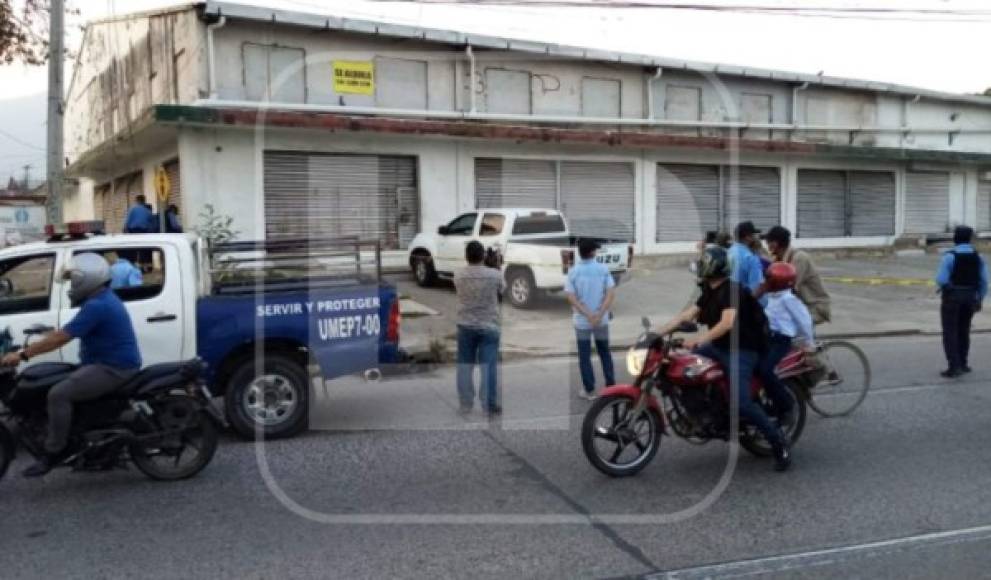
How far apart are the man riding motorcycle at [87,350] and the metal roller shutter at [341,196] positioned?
1194 cm

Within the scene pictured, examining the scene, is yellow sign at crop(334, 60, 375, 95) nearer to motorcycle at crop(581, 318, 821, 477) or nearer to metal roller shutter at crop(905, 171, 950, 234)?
motorcycle at crop(581, 318, 821, 477)

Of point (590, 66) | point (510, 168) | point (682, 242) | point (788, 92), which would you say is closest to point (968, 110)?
point (788, 92)

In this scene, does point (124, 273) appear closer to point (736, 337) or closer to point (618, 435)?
point (618, 435)

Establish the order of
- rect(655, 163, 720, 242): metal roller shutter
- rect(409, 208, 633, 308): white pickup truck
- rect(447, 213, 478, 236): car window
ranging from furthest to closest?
rect(655, 163, 720, 242): metal roller shutter → rect(447, 213, 478, 236): car window → rect(409, 208, 633, 308): white pickup truck

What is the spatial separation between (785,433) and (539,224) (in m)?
9.46

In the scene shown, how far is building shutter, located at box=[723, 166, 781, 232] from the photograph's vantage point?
933 inches

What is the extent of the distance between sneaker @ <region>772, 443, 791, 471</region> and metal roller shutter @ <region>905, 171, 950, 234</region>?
24.2 metres

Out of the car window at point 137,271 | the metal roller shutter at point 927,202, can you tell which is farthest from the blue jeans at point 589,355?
the metal roller shutter at point 927,202

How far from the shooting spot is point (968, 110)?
2933cm

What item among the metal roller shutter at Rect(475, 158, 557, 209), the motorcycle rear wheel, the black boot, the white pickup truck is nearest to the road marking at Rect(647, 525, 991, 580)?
the black boot

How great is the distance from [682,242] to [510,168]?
219 inches

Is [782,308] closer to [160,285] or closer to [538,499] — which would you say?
[538,499]

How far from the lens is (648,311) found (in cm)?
1534

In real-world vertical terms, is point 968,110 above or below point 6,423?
above
